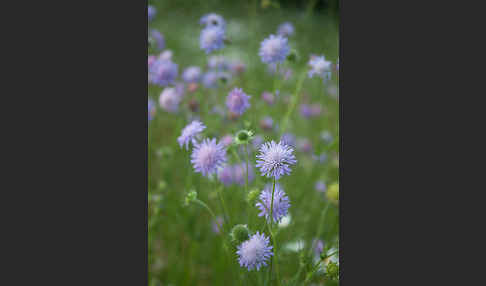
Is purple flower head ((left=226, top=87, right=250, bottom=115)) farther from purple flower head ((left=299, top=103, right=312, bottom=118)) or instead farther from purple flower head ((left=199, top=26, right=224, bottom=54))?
purple flower head ((left=299, top=103, right=312, bottom=118))

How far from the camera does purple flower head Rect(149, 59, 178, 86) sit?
1165mm

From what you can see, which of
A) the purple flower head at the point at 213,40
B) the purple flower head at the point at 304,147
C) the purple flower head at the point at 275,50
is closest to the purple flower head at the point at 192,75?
the purple flower head at the point at 213,40

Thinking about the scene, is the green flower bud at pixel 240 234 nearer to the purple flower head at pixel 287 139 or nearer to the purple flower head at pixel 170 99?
the purple flower head at pixel 287 139

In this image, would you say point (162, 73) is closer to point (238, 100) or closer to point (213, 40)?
point (213, 40)

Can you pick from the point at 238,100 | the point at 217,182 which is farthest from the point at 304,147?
the point at 238,100

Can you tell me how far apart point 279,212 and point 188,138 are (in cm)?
28

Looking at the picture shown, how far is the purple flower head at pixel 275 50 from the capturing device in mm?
947

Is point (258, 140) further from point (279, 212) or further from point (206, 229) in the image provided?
point (279, 212)

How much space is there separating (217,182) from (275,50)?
1.56ft

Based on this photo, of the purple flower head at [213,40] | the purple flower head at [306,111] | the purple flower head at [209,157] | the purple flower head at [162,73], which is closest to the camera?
the purple flower head at [209,157]

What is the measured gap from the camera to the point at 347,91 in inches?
29.0

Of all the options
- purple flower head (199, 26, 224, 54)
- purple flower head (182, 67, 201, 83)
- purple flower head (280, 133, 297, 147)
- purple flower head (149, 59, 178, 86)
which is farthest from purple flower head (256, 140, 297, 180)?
purple flower head (182, 67, 201, 83)

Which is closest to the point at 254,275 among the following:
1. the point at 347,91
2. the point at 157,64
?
the point at 347,91

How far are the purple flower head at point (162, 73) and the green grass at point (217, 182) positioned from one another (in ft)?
0.76
